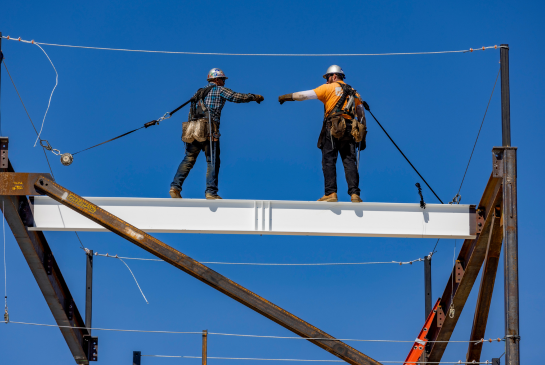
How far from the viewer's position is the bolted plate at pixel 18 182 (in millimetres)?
16156

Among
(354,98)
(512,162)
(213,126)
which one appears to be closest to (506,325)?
(512,162)

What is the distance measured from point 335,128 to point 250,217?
220 centimetres

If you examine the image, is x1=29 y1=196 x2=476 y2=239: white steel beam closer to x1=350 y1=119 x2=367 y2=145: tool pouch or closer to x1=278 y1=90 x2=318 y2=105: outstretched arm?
x1=350 y1=119 x2=367 y2=145: tool pouch

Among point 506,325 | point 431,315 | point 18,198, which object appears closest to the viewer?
point 506,325

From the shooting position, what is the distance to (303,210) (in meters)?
17.4

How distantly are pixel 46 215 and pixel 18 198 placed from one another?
0.62 m

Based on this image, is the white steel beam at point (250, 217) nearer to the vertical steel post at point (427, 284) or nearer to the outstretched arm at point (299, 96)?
the outstretched arm at point (299, 96)

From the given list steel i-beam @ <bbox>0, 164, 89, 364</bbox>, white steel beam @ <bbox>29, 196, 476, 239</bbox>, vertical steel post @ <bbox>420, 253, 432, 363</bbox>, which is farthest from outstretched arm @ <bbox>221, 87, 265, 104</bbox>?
vertical steel post @ <bbox>420, 253, 432, 363</bbox>

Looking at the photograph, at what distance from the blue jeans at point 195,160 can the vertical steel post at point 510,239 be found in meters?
5.14

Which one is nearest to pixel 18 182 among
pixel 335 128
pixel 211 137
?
pixel 211 137

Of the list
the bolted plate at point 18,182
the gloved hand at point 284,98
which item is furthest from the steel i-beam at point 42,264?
the gloved hand at point 284,98

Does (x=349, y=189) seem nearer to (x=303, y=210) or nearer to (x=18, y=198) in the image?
(x=303, y=210)

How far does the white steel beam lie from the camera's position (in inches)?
680

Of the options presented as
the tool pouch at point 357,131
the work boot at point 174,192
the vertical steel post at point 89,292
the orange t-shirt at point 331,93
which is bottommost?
the vertical steel post at point 89,292
